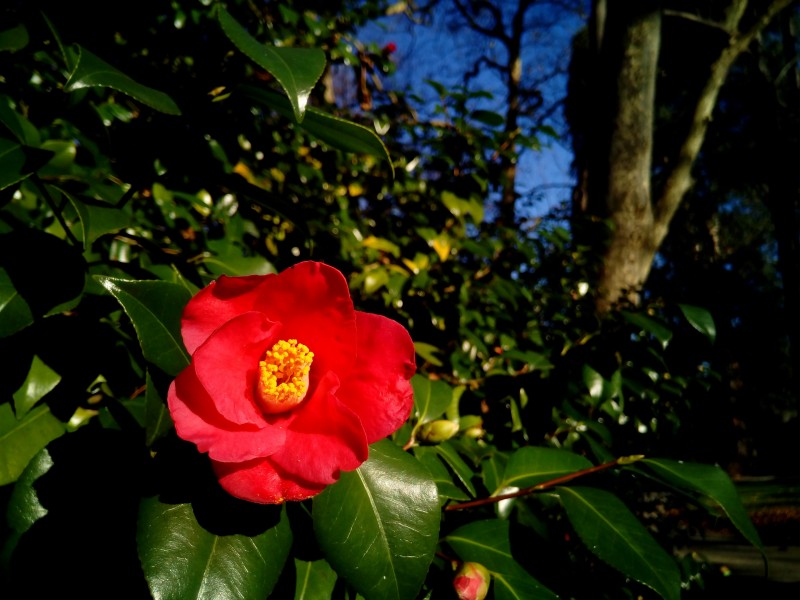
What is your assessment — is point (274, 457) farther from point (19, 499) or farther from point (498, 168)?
point (498, 168)

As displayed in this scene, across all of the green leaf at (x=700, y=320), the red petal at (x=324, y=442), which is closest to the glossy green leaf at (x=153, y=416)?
the red petal at (x=324, y=442)

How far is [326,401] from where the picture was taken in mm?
499

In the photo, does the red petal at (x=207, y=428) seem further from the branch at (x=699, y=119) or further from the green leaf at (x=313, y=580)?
the branch at (x=699, y=119)

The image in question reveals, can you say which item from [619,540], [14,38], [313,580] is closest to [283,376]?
[313,580]

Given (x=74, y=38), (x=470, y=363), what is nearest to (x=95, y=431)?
(x=74, y=38)

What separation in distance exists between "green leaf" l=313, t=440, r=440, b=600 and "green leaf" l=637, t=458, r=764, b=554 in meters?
0.36

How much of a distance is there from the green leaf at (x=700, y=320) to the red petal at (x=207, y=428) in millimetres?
857

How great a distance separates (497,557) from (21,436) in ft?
2.17

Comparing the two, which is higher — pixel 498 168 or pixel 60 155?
pixel 498 168

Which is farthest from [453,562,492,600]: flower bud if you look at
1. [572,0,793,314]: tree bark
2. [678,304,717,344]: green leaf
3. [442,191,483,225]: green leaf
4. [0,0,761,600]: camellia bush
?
[572,0,793,314]: tree bark

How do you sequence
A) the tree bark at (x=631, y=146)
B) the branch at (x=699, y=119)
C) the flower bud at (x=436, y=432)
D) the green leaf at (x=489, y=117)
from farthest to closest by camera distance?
the branch at (x=699, y=119)
the tree bark at (x=631, y=146)
the green leaf at (x=489, y=117)
the flower bud at (x=436, y=432)

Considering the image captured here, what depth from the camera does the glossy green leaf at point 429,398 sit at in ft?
2.74

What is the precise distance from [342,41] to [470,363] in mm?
1471

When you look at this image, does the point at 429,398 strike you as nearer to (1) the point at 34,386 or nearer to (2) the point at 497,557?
(2) the point at 497,557
